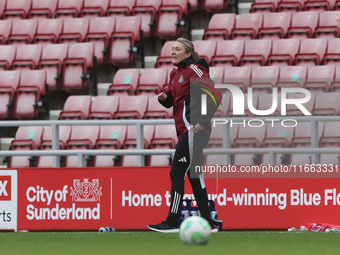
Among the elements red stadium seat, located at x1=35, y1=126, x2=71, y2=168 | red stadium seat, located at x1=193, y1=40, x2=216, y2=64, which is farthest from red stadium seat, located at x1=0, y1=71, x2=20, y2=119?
red stadium seat, located at x1=193, y1=40, x2=216, y2=64

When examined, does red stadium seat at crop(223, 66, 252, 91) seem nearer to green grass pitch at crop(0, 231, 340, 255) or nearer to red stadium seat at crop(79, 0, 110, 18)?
red stadium seat at crop(79, 0, 110, 18)

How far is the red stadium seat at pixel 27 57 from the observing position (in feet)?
50.3

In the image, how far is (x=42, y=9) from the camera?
57.0 ft

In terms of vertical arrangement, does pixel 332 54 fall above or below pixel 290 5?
below

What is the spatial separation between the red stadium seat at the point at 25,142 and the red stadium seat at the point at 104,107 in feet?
3.06

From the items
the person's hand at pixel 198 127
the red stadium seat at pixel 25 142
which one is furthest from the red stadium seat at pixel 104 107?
the person's hand at pixel 198 127

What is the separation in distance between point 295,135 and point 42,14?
8.31m

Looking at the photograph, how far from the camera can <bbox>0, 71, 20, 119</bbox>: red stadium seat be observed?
14211 mm

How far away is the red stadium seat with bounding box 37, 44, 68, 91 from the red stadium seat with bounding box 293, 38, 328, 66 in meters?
4.45

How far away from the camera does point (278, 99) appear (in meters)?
11.8

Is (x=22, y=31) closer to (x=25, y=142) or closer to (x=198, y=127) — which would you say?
(x=25, y=142)

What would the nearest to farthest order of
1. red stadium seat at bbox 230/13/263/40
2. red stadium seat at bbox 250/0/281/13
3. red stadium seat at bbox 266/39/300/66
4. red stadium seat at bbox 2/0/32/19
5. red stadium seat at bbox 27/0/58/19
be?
red stadium seat at bbox 266/39/300/66 < red stadium seat at bbox 230/13/263/40 < red stadium seat at bbox 250/0/281/13 < red stadium seat at bbox 27/0/58/19 < red stadium seat at bbox 2/0/32/19

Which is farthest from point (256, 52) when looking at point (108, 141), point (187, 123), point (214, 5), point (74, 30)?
point (187, 123)

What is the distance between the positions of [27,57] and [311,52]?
556 cm
